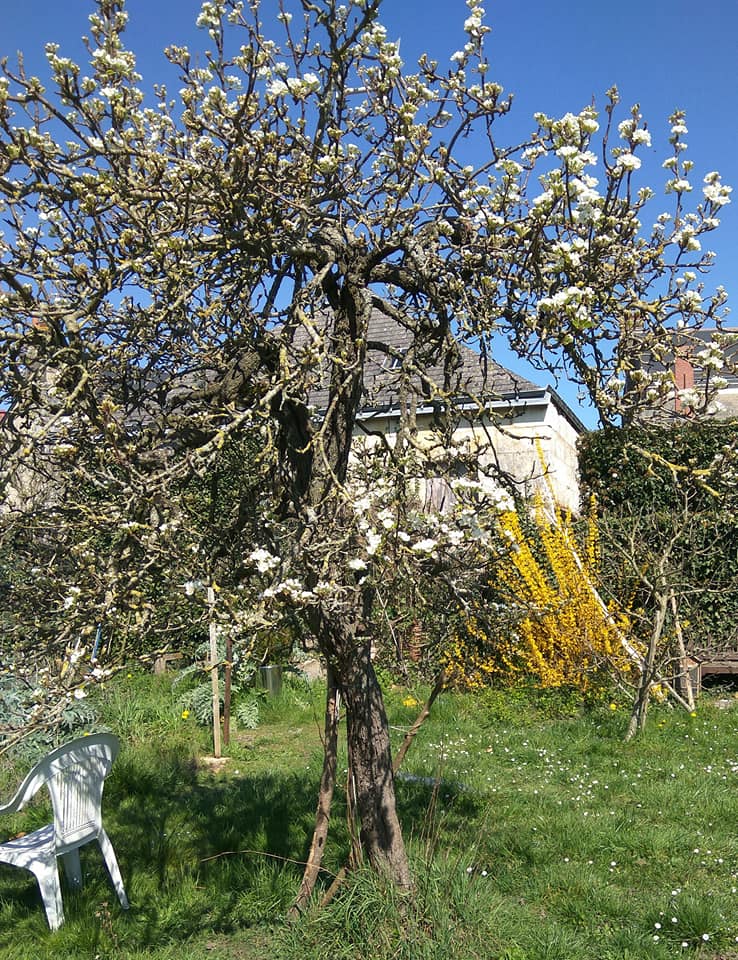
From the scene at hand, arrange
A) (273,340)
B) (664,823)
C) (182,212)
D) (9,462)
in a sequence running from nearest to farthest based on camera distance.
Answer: (9,462)
(182,212)
(273,340)
(664,823)

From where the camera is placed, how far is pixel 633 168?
9.13 ft

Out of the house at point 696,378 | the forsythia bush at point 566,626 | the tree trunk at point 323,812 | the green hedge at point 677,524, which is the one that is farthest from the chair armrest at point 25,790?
the green hedge at point 677,524

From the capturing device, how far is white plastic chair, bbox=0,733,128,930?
3.87 meters

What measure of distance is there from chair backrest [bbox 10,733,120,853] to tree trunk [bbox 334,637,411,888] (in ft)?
4.97

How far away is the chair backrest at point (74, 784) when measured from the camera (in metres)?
4.07

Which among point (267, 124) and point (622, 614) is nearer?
point (267, 124)

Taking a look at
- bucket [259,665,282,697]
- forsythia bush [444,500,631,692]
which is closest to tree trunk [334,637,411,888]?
forsythia bush [444,500,631,692]

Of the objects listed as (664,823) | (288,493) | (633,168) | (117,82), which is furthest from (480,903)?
(117,82)

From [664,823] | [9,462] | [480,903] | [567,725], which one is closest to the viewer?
[9,462]

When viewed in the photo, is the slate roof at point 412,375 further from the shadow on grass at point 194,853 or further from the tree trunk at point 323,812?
the shadow on grass at point 194,853

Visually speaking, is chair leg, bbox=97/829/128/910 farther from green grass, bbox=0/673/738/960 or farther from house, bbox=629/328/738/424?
house, bbox=629/328/738/424

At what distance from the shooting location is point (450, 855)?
4.38m

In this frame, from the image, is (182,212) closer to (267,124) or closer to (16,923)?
(267,124)

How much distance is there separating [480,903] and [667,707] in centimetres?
483
